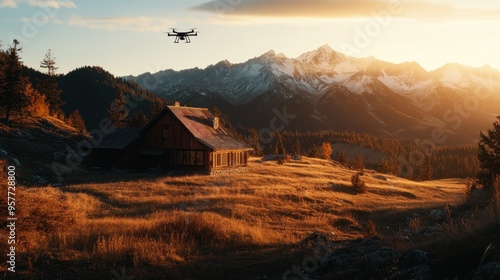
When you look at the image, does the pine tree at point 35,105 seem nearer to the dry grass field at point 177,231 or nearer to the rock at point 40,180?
the rock at point 40,180

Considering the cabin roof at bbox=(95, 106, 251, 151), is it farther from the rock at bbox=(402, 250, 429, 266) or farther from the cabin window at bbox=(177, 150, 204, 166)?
the rock at bbox=(402, 250, 429, 266)

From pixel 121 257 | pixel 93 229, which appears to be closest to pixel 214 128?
pixel 93 229

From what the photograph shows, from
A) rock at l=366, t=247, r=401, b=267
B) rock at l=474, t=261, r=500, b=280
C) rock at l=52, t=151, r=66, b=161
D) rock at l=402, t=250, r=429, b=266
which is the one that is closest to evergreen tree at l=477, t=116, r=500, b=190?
rock at l=366, t=247, r=401, b=267

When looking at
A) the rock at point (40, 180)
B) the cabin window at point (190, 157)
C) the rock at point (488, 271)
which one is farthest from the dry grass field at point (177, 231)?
the cabin window at point (190, 157)

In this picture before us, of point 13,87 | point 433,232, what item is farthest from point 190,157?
point 433,232

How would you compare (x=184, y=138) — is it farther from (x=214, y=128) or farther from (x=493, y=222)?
(x=493, y=222)

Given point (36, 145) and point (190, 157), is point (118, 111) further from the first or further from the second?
point (190, 157)
